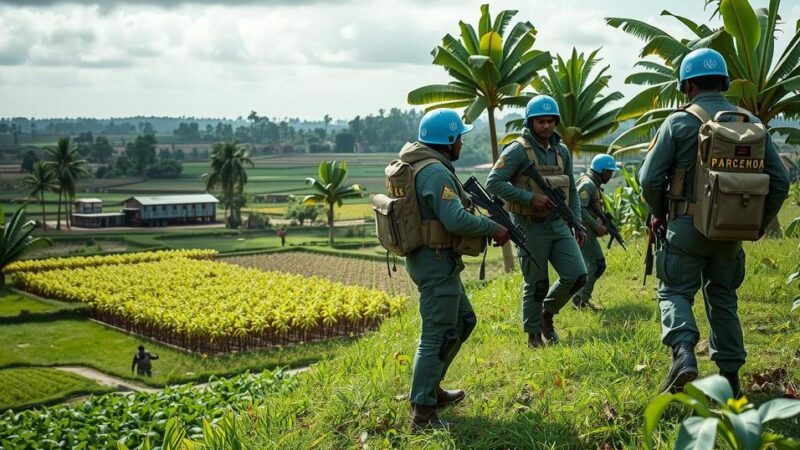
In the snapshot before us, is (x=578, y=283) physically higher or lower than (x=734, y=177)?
lower

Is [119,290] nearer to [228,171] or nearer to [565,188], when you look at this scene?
[565,188]

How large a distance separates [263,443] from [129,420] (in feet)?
14.6

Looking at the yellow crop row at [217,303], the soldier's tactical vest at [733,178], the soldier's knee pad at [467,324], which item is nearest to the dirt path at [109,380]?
the yellow crop row at [217,303]

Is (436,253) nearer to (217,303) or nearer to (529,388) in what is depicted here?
(529,388)

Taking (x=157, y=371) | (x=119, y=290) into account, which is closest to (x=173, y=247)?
(x=119, y=290)

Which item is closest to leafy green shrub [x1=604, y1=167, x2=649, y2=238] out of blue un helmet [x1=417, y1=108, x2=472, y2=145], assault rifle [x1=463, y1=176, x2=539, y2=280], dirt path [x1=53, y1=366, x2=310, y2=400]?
dirt path [x1=53, y1=366, x2=310, y2=400]

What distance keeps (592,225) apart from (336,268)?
32406 mm

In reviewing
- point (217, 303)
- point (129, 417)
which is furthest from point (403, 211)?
point (217, 303)

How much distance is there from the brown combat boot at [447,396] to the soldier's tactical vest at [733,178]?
2020mm

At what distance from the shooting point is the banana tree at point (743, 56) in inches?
517

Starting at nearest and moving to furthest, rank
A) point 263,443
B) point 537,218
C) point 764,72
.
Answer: point 263,443, point 537,218, point 764,72

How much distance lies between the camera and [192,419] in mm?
8625

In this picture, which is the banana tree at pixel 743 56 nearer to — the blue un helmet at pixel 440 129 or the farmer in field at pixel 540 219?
the farmer in field at pixel 540 219

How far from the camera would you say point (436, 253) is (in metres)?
5.12
